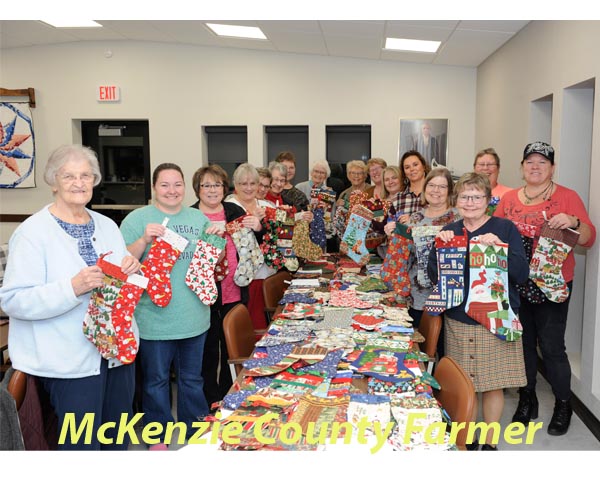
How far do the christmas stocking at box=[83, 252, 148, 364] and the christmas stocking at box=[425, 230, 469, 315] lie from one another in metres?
1.50

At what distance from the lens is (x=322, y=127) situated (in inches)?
285

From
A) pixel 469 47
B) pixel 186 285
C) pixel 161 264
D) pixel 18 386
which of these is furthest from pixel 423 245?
pixel 469 47

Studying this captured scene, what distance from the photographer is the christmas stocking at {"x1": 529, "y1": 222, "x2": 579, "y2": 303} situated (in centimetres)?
316

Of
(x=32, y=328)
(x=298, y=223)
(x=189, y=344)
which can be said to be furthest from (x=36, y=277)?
(x=298, y=223)

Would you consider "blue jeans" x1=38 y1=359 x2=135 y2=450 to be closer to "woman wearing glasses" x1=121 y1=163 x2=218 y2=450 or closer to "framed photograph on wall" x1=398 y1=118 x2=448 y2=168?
"woman wearing glasses" x1=121 y1=163 x2=218 y2=450

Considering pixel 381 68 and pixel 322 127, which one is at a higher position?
pixel 381 68

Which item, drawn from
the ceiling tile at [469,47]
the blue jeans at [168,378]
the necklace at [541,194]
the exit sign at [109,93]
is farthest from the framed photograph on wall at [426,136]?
the blue jeans at [168,378]

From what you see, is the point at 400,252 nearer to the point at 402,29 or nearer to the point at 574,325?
the point at 574,325

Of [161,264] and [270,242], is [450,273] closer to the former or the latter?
[161,264]

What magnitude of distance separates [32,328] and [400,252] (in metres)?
2.22

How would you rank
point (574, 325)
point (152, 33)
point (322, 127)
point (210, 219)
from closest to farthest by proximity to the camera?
point (210, 219), point (574, 325), point (152, 33), point (322, 127)

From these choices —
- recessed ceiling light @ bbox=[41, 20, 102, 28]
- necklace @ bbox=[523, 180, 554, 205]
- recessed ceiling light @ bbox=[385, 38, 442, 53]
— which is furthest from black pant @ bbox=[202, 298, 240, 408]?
recessed ceiling light @ bbox=[41, 20, 102, 28]

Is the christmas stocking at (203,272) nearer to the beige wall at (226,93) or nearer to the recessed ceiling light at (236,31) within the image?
the recessed ceiling light at (236,31)

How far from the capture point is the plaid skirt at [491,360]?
2.79 meters
